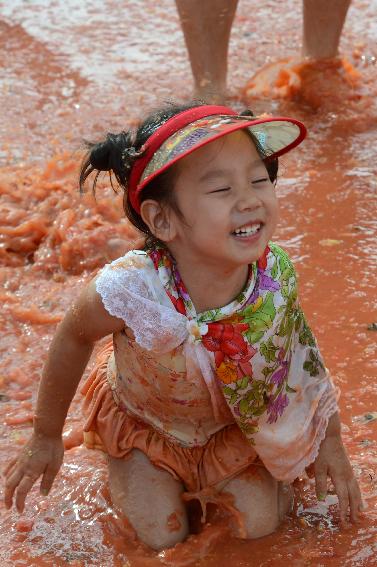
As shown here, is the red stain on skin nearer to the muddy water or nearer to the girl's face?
the muddy water

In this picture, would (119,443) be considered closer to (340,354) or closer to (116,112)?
(340,354)

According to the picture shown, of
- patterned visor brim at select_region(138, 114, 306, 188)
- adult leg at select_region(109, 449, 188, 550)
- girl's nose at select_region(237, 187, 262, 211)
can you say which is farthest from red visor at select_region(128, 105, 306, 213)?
adult leg at select_region(109, 449, 188, 550)

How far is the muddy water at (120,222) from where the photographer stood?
2.65 m

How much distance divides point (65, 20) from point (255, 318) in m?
4.31

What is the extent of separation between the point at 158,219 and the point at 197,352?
330 mm

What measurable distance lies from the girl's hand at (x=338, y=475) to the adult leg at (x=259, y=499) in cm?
15

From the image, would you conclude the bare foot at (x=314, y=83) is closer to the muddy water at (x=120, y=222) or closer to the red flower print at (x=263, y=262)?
the muddy water at (x=120, y=222)

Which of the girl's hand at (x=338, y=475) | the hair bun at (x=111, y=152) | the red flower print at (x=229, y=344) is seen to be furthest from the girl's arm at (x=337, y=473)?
the hair bun at (x=111, y=152)

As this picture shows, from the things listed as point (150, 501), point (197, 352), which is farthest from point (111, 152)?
point (150, 501)

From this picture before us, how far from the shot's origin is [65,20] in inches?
249

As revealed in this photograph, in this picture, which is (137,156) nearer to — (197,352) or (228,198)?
(228,198)

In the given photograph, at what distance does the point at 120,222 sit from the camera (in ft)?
13.3

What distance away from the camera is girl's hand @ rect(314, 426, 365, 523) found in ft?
8.43

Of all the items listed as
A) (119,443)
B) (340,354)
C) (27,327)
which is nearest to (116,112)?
(27,327)
